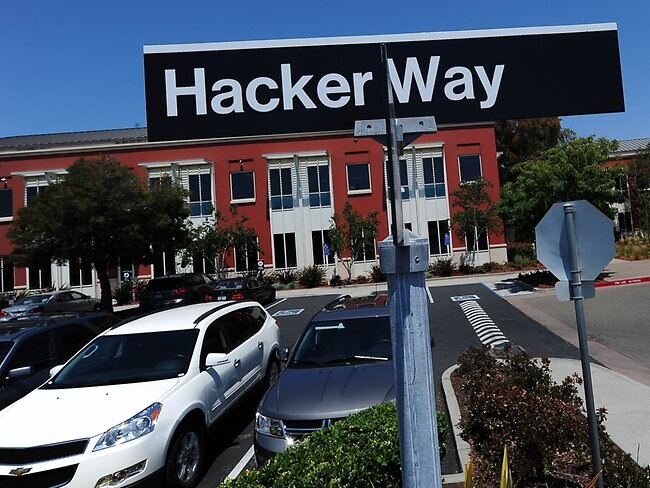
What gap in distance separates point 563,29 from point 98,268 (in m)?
20.0

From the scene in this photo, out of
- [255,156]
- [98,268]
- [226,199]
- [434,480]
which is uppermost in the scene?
[255,156]

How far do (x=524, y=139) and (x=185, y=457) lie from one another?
50.1m

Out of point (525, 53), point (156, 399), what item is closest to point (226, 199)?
point (156, 399)

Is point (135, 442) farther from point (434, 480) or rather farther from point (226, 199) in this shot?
point (226, 199)

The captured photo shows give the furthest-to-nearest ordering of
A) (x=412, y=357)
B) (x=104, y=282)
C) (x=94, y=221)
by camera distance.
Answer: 1. (x=104, y=282)
2. (x=94, y=221)
3. (x=412, y=357)

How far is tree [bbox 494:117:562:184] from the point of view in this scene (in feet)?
155

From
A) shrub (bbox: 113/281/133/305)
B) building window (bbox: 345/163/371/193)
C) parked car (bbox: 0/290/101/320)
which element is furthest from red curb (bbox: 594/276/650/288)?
shrub (bbox: 113/281/133/305)

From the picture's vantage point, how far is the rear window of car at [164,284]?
20453mm

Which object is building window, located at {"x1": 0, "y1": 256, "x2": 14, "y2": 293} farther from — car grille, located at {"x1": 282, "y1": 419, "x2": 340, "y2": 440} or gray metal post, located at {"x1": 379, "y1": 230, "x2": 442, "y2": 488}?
gray metal post, located at {"x1": 379, "y1": 230, "x2": 442, "y2": 488}

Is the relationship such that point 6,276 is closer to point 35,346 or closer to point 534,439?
point 35,346

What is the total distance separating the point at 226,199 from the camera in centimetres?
3362

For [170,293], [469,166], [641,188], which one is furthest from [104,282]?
[641,188]

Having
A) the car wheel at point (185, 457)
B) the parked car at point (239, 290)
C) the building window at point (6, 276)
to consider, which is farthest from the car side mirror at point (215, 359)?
the building window at point (6, 276)

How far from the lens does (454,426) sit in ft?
18.4
